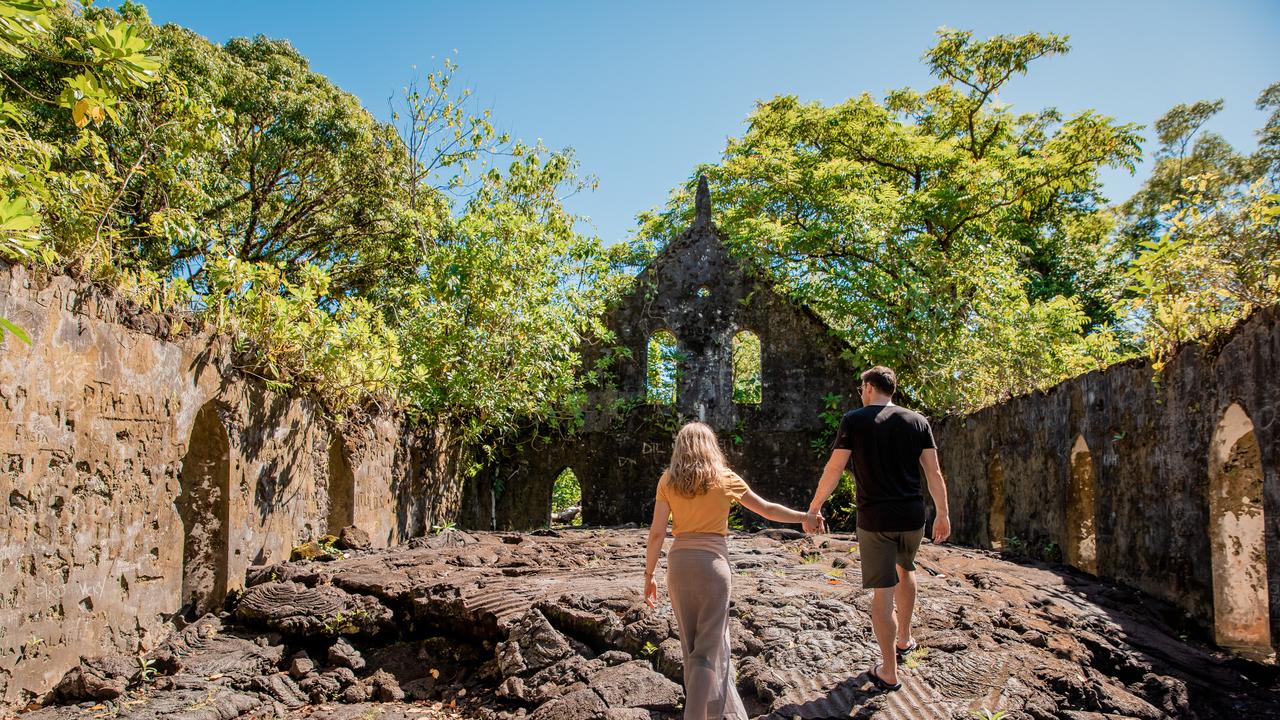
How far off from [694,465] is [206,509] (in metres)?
4.91

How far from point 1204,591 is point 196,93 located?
1580cm

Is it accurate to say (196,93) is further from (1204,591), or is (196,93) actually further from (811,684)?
(1204,591)

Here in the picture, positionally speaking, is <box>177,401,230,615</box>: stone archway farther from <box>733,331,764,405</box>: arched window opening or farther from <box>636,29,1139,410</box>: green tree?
<box>733,331,764,405</box>: arched window opening

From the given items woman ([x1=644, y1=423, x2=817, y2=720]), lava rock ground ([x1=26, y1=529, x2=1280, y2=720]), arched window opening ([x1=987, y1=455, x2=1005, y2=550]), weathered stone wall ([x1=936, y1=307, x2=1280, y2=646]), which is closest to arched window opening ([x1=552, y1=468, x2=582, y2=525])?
arched window opening ([x1=987, y1=455, x2=1005, y2=550])

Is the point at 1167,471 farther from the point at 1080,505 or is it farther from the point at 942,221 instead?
the point at 942,221

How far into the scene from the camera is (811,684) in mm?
4883

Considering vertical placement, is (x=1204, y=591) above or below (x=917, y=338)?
below

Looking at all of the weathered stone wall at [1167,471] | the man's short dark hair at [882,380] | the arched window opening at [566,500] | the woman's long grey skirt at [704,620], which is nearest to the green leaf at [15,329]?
the woman's long grey skirt at [704,620]

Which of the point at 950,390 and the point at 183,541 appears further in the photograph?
the point at 950,390

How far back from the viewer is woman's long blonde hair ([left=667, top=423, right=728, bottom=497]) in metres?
4.18

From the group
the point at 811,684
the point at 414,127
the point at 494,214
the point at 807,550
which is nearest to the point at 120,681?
the point at 811,684

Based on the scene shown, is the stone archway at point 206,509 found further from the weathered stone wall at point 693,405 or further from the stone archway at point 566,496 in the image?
the stone archway at point 566,496

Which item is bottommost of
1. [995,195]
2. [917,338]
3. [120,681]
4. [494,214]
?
[120,681]

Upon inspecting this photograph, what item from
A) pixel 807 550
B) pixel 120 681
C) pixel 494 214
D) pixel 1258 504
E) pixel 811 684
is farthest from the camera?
pixel 494 214
